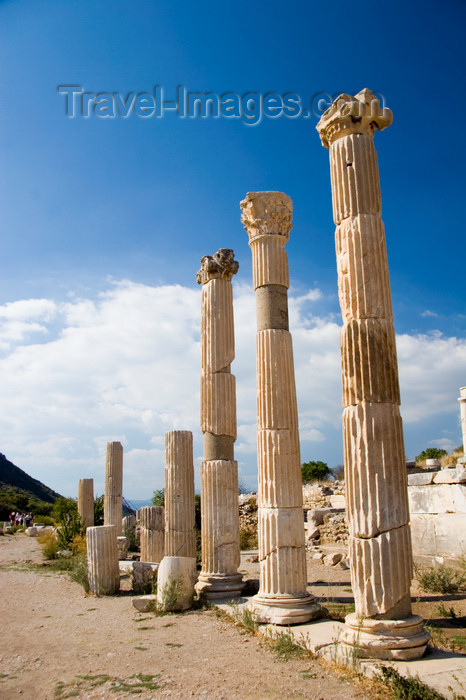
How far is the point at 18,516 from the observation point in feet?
126

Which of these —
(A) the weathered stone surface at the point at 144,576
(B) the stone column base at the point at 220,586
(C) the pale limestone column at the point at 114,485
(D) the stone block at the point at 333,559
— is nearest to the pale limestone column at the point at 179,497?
(A) the weathered stone surface at the point at 144,576

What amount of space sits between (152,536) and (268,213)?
9.92 meters

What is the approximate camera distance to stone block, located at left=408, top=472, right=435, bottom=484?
13.8 m

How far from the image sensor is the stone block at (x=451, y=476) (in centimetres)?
1286

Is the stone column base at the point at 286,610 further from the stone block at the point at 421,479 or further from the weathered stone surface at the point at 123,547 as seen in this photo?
the weathered stone surface at the point at 123,547

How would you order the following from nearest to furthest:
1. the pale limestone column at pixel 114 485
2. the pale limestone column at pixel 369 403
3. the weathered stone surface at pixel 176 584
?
the pale limestone column at pixel 369 403, the weathered stone surface at pixel 176 584, the pale limestone column at pixel 114 485

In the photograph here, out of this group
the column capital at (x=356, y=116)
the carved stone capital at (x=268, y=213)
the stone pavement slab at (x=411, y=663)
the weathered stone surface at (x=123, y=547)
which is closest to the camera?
the stone pavement slab at (x=411, y=663)

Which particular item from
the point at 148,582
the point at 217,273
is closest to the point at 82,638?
the point at 148,582

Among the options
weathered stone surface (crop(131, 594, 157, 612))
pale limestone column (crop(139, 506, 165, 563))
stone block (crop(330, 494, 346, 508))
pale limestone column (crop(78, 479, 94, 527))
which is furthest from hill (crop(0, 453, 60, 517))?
weathered stone surface (crop(131, 594, 157, 612))

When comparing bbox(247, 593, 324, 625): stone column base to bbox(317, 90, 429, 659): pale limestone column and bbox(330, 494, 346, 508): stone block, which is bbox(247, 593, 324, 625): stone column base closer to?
bbox(317, 90, 429, 659): pale limestone column

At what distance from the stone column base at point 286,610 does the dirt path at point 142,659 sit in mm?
497

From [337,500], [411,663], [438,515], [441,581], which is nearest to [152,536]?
[438,515]

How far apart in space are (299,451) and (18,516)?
3349 cm

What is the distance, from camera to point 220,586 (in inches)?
443
